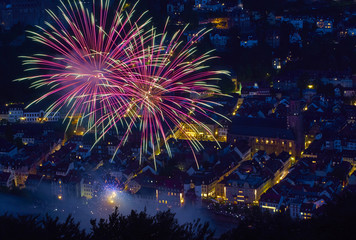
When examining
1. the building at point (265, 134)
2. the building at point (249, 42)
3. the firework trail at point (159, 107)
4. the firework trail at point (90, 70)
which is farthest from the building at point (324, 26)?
the building at point (265, 134)

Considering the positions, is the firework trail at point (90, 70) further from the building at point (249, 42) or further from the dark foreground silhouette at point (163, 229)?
the dark foreground silhouette at point (163, 229)

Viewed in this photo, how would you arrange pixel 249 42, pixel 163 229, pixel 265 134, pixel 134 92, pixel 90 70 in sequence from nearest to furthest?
pixel 163 229 → pixel 134 92 → pixel 265 134 → pixel 90 70 → pixel 249 42

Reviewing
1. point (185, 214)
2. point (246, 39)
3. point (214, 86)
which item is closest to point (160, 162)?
point (185, 214)

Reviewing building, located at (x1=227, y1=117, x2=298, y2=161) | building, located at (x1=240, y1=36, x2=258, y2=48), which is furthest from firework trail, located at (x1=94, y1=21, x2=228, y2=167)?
building, located at (x1=240, y1=36, x2=258, y2=48)

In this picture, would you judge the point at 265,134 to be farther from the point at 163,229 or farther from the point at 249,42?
the point at 163,229

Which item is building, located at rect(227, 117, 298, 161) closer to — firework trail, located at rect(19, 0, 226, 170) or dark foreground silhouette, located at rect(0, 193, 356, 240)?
firework trail, located at rect(19, 0, 226, 170)

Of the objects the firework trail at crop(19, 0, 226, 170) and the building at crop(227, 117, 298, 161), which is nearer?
the firework trail at crop(19, 0, 226, 170)

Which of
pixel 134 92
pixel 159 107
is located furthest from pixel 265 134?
pixel 134 92

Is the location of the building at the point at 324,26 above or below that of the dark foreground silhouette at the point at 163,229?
above

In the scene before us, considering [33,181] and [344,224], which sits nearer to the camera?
[344,224]

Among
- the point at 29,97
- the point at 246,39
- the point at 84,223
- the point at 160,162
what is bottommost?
the point at 84,223

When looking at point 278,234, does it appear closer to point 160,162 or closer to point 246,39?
point 160,162
